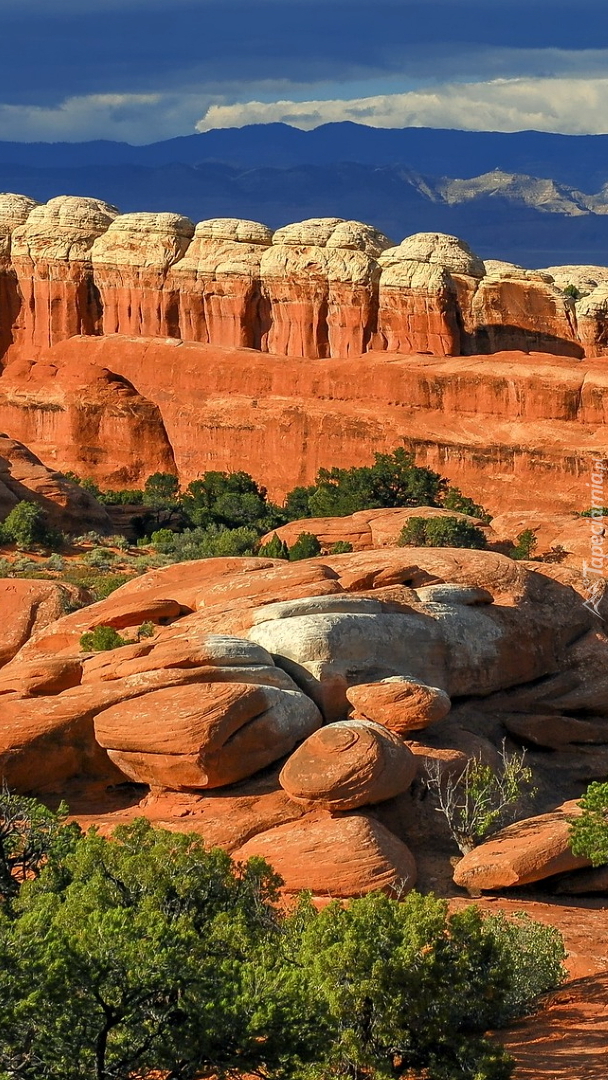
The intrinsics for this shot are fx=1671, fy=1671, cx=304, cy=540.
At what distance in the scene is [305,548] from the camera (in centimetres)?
4372

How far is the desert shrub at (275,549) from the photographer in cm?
4416

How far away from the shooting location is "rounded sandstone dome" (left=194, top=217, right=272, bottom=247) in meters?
77.5

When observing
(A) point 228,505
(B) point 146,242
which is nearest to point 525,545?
(A) point 228,505

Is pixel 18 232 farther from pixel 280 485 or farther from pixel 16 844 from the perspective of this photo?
pixel 16 844

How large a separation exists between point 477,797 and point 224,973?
10.8m

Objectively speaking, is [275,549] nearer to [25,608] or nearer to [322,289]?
[25,608]

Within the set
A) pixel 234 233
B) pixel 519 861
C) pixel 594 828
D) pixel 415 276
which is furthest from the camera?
pixel 234 233

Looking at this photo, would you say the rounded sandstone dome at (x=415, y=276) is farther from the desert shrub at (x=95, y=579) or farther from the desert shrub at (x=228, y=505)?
the desert shrub at (x=95, y=579)

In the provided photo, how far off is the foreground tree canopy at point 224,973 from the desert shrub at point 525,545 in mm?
24965

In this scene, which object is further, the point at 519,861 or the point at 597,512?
the point at 597,512

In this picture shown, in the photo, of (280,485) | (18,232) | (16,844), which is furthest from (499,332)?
(16,844)

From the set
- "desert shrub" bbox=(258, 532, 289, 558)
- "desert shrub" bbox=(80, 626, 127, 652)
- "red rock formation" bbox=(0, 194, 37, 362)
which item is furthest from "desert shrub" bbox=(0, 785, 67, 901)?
"red rock formation" bbox=(0, 194, 37, 362)

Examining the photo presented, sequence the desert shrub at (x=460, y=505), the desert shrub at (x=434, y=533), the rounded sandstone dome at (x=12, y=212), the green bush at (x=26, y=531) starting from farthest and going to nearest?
the rounded sandstone dome at (x=12, y=212)
the desert shrub at (x=460, y=505)
the green bush at (x=26, y=531)
the desert shrub at (x=434, y=533)

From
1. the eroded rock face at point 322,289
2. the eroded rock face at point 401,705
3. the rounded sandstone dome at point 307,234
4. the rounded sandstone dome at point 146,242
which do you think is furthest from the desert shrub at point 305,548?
the rounded sandstone dome at point 146,242
